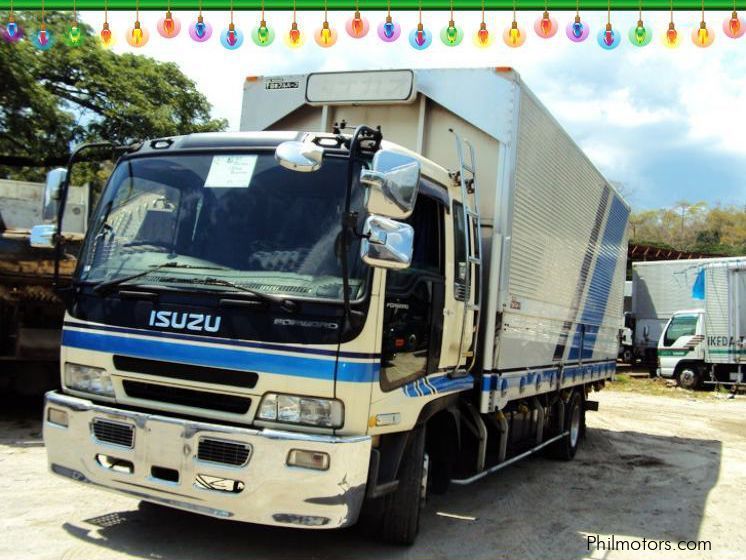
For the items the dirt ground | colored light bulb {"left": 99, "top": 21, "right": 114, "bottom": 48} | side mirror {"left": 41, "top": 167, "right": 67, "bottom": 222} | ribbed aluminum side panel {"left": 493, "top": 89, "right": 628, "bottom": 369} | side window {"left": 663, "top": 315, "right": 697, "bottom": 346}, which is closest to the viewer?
the dirt ground

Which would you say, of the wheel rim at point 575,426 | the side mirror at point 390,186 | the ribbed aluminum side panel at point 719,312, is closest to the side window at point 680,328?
the ribbed aluminum side panel at point 719,312

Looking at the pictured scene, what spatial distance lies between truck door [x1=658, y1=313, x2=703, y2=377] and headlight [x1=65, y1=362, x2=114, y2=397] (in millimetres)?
19181

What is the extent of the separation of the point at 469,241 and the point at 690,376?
17513 millimetres

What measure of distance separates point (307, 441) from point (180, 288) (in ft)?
3.91

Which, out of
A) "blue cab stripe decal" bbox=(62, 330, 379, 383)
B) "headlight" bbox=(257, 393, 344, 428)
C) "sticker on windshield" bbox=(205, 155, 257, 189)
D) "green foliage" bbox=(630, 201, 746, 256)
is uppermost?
"green foliage" bbox=(630, 201, 746, 256)

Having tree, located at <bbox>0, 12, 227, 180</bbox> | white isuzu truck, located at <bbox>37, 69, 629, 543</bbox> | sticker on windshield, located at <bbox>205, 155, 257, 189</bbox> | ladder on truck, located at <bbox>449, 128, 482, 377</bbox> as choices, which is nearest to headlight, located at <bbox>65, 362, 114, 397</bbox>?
white isuzu truck, located at <bbox>37, 69, 629, 543</bbox>

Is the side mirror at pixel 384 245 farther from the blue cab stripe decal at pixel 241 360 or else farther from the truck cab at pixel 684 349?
the truck cab at pixel 684 349

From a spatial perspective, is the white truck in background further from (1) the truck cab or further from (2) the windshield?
(2) the windshield

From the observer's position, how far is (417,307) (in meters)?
4.66

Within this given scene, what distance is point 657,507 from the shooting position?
6.66m

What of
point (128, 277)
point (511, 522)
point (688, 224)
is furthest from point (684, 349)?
point (688, 224)

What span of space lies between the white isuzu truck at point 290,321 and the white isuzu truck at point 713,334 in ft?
52.4

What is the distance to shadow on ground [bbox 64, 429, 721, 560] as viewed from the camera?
467 centimetres

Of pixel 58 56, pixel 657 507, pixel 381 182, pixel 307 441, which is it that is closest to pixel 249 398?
pixel 307 441
